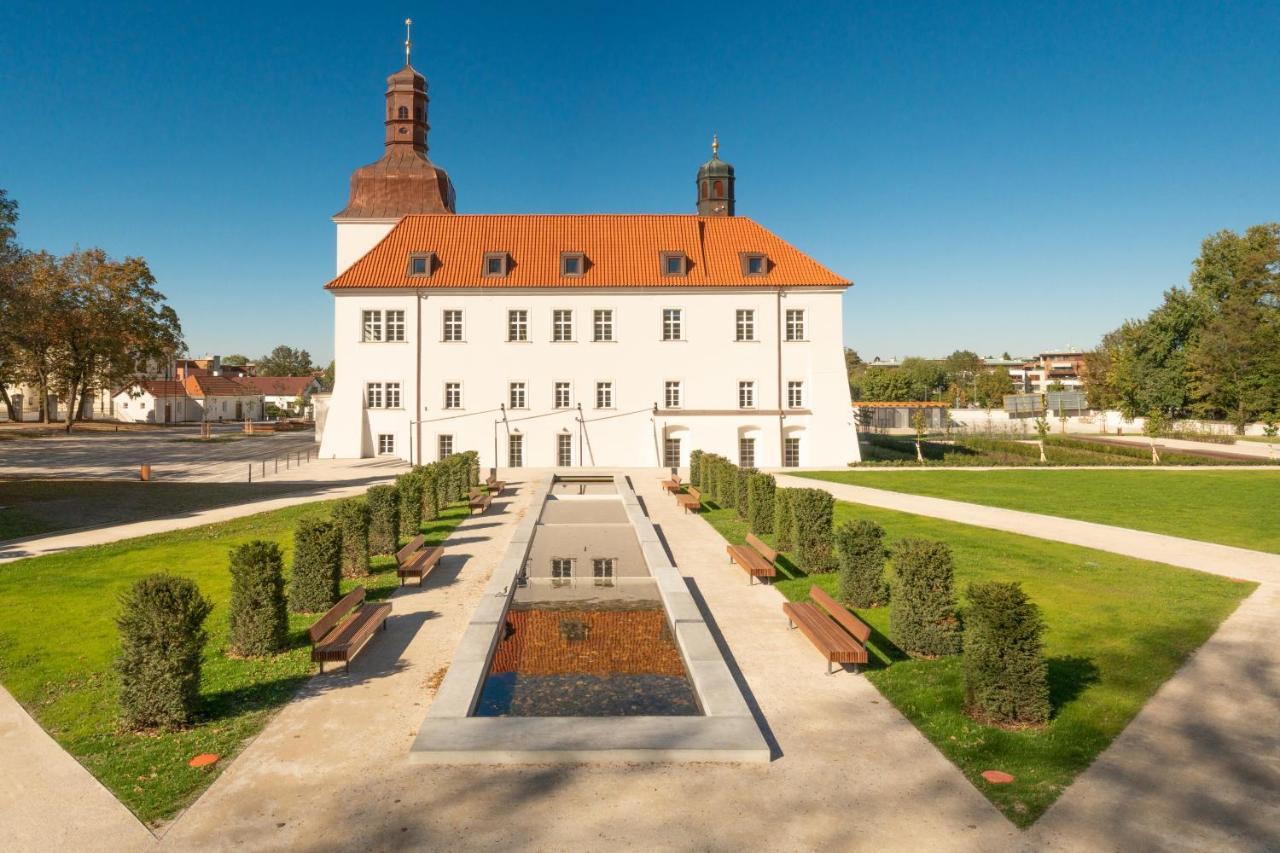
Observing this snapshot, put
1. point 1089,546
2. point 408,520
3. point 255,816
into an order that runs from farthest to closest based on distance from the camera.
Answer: point 408,520, point 1089,546, point 255,816

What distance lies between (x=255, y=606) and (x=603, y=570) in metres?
5.96

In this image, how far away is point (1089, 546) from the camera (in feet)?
50.8

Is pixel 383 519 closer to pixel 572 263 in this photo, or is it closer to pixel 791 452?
pixel 572 263

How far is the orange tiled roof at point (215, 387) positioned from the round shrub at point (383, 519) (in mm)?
81279

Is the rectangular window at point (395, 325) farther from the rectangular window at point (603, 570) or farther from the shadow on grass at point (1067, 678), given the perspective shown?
the shadow on grass at point (1067, 678)

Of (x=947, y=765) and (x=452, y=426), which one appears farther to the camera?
(x=452, y=426)

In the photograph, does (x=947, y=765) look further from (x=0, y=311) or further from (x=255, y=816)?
(x=0, y=311)

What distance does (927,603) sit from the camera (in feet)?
29.5

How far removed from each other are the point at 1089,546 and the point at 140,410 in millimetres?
92732

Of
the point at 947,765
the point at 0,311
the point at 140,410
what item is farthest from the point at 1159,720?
Answer: the point at 140,410

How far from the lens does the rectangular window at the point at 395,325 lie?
1406 inches

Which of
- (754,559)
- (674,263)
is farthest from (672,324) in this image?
(754,559)

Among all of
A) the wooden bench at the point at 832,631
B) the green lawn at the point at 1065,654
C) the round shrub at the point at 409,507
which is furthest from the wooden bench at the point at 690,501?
the wooden bench at the point at 832,631

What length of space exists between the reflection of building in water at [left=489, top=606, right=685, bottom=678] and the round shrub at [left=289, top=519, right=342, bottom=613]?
2.77m
